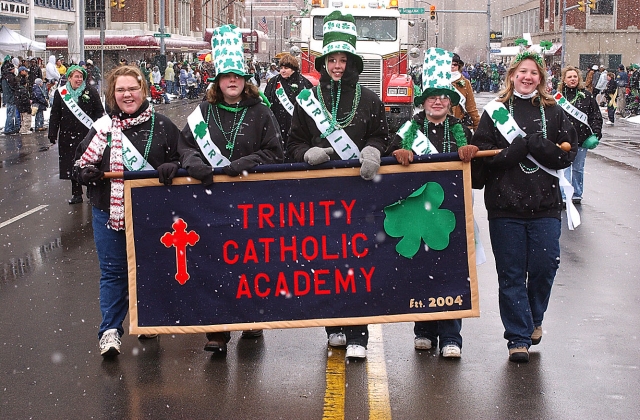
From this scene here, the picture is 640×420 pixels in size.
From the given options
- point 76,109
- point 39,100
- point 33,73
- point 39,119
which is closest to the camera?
point 76,109

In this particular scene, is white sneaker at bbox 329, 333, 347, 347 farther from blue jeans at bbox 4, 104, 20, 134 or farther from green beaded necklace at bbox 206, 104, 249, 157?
blue jeans at bbox 4, 104, 20, 134

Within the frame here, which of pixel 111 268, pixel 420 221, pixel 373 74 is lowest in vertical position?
pixel 111 268

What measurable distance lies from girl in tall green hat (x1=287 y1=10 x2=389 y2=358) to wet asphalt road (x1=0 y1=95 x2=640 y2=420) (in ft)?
1.67

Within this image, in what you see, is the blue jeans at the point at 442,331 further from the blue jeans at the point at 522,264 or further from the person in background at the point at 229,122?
the person in background at the point at 229,122

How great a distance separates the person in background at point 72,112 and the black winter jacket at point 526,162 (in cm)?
718

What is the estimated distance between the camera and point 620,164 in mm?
17875

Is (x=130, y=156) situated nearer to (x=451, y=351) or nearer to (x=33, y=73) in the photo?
(x=451, y=351)

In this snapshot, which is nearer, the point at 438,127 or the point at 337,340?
the point at 438,127

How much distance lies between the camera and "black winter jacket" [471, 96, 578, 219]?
5.38 m

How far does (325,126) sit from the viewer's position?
5793mm

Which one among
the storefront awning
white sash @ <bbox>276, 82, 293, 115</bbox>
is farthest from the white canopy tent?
white sash @ <bbox>276, 82, 293, 115</bbox>

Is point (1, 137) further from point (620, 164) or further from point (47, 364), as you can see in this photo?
point (47, 364)

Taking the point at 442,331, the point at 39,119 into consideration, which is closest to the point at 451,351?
the point at 442,331

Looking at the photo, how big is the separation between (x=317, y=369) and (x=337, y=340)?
411mm
